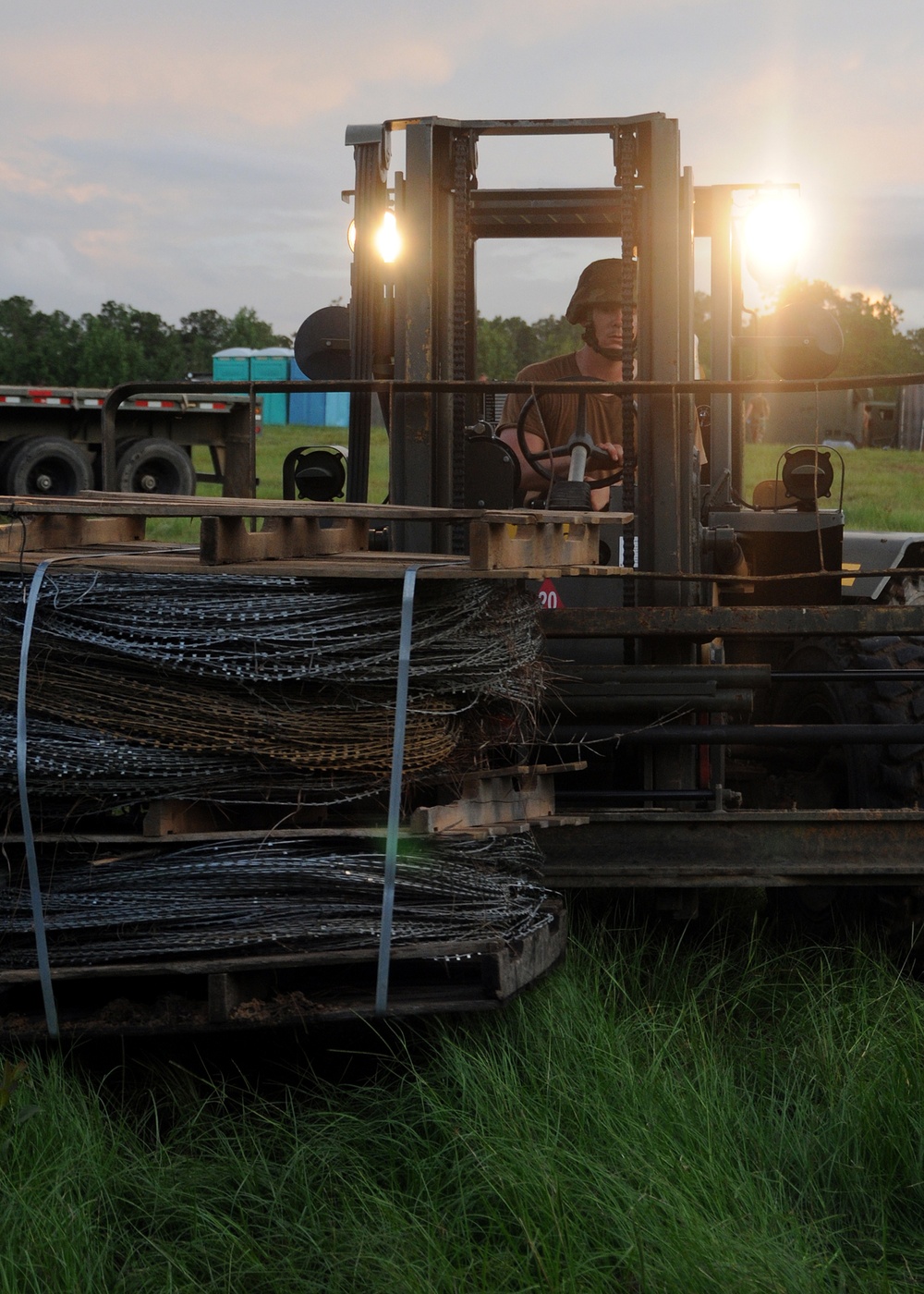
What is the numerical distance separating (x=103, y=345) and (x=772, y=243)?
141 ft

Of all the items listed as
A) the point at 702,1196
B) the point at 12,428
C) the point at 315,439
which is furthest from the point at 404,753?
the point at 315,439

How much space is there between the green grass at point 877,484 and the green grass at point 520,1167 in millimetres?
13595

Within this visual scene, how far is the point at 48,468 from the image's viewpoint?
18.8 m

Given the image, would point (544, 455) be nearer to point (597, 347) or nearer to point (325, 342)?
point (597, 347)

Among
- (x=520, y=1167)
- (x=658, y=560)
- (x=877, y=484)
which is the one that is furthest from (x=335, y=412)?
(x=520, y=1167)

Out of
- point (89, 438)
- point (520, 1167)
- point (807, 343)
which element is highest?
point (89, 438)

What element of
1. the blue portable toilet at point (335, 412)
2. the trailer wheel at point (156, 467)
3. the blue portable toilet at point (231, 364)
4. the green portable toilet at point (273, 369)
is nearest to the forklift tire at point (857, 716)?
the trailer wheel at point (156, 467)

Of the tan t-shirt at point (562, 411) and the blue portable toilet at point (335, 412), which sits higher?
the blue portable toilet at point (335, 412)

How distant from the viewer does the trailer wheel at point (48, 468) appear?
18219mm

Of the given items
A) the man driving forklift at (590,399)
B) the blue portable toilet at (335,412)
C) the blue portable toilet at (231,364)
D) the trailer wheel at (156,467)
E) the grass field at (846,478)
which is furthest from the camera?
the blue portable toilet at (335,412)

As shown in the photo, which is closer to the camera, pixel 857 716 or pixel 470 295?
pixel 857 716

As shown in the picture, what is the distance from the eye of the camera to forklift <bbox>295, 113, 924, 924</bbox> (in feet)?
13.8

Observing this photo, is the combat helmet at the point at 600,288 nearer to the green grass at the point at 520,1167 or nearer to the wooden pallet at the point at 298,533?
the wooden pallet at the point at 298,533

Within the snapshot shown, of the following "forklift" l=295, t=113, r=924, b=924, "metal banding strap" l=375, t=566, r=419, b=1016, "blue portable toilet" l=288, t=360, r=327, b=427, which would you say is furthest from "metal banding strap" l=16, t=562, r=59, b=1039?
"blue portable toilet" l=288, t=360, r=327, b=427
